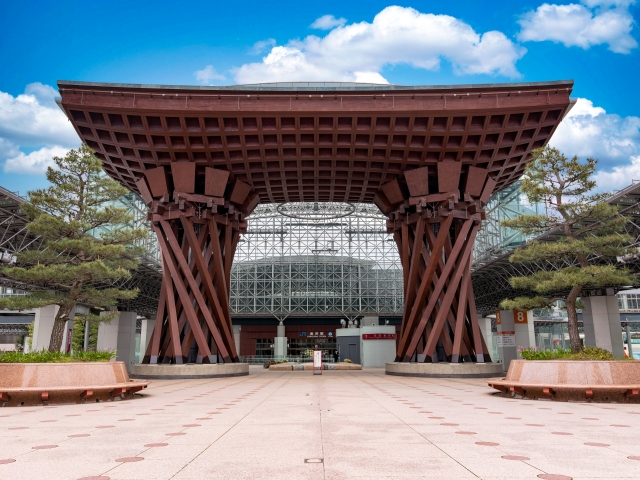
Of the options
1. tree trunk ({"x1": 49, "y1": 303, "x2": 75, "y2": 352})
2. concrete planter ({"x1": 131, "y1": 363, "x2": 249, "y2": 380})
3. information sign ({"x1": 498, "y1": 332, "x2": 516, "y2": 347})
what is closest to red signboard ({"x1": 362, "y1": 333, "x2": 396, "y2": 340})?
information sign ({"x1": 498, "y1": 332, "x2": 516, "y2": 347})

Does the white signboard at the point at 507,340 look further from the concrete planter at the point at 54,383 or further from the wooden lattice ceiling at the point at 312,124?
the concrete planter at the point at 54,383

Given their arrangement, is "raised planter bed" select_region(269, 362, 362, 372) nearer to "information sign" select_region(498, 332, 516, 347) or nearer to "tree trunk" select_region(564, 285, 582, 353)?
"information sign" select_region(498, 332, 516, 347)

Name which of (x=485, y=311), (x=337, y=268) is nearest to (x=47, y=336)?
(x=337, y=268)

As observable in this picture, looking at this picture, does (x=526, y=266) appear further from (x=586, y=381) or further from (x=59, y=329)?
(x=59, y=329)

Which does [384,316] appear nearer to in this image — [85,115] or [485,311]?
[485,311]

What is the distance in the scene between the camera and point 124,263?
18484mm

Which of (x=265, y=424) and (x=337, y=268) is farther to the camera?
(x=337, y=268)

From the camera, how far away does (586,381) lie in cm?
1114

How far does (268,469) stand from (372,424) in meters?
3.45

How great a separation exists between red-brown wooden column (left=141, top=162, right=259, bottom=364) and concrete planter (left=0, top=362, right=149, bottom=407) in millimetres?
12562

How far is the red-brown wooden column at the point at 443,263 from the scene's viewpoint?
24.5 meters

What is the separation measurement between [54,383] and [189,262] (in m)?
15.0

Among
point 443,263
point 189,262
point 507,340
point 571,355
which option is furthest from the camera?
point 507,340

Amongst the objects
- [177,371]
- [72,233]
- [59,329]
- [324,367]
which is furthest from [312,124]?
[324,367]
